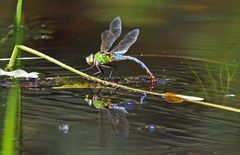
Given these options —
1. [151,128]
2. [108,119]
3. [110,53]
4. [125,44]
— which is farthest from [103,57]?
[151,128]

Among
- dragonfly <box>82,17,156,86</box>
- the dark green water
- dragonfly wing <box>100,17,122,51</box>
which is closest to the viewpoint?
the dark green water

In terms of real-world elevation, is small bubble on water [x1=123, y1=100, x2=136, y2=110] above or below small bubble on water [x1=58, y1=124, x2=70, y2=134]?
above

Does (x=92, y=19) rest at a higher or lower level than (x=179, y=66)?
higher

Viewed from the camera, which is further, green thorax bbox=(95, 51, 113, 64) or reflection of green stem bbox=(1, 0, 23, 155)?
green thorax bbox=(95, 51, 113, 64)

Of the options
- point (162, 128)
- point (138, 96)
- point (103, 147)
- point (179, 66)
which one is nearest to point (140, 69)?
point (179, 66)

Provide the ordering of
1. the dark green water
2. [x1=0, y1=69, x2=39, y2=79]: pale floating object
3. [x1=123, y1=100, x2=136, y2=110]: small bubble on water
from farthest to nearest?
[x1=0, y1=69, x2=39, y2=79]: pale floating object < [x1=123, y1=100, x2=136, y2=110]: small bubble on water < the dark green water

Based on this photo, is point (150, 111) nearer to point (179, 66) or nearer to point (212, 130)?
point (212, 130)

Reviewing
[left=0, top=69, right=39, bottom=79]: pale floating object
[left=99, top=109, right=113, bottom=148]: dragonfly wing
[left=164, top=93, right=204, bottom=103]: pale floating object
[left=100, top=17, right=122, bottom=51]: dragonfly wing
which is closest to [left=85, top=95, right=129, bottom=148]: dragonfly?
[left=99, top=109, right=113, bottom=148]: dragonfly wing

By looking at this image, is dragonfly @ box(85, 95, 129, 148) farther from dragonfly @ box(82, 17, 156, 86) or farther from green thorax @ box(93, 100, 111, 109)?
dragonfly @ box(82, 17, 156, 86)
